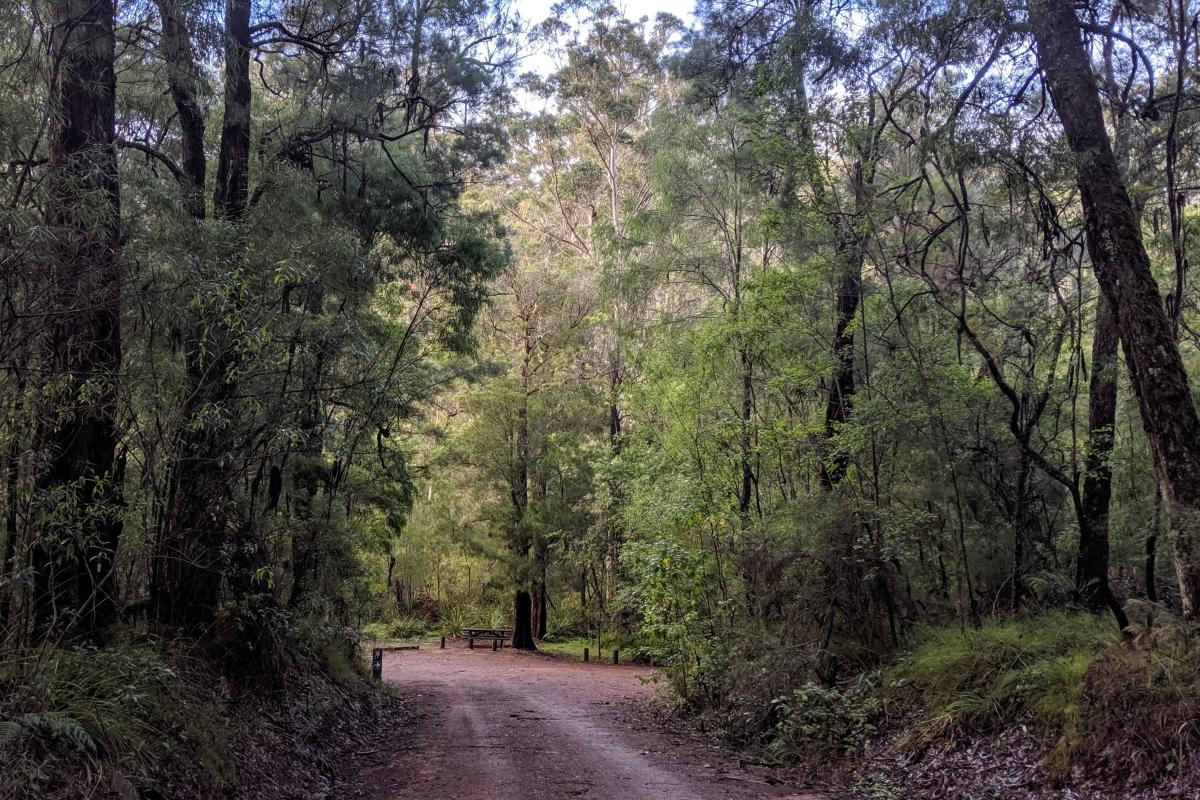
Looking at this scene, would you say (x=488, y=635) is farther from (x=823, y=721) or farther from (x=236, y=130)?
(x=236, y=130)

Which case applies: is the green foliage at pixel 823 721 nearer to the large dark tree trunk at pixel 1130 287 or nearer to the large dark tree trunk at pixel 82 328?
the large dark tree trunk at pixel 1130 287

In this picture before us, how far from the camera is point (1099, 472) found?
958 cm

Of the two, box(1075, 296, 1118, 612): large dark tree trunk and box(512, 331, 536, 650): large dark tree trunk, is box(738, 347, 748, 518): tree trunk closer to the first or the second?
box(1075, 296, 1118, 612): large dark tree trunk

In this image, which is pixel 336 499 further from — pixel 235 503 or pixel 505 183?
pixel 505 183

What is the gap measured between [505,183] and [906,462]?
22.6m

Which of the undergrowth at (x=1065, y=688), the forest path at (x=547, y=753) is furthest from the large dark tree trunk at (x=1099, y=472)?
the forest path at (x=547, y=753)

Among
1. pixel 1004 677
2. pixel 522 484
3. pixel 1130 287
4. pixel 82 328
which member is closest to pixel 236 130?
pixel 82 328

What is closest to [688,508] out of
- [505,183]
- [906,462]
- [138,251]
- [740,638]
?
[740,638]

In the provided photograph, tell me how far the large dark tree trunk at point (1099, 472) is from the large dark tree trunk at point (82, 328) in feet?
32.1

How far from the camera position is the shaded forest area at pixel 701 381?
600 centimetres

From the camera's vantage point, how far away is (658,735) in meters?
11.0

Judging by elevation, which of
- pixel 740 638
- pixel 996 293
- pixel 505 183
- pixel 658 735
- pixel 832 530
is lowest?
pixel 658 735

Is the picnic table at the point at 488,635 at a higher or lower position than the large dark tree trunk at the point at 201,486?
lower

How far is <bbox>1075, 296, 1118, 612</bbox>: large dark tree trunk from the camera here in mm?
9409
